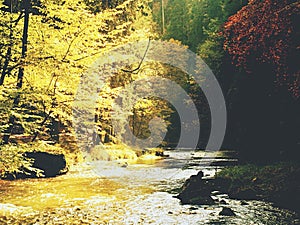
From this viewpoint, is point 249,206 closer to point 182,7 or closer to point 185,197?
point 185,197

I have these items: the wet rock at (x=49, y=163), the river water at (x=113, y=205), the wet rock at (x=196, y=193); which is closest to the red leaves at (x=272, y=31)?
the river water at (x=113, y=205)

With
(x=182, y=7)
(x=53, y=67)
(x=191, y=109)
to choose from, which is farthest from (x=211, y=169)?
(x=182, y=7)

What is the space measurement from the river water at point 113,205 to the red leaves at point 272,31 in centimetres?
424

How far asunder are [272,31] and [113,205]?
314 inches

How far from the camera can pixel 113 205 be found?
44.1ft

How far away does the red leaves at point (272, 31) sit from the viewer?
44.2ft

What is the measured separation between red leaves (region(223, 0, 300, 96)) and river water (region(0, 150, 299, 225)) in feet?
13.9

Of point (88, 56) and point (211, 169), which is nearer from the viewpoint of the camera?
point (88, 56)

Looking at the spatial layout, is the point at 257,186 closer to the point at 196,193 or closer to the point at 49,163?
the point at 196,193

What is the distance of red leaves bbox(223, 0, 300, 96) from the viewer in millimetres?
13477

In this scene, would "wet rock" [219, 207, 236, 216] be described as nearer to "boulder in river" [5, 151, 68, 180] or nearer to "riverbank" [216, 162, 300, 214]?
"riverbank" [216, 162, 300, 214]

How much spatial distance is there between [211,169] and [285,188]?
913 cm

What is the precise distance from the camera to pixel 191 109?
52438mm

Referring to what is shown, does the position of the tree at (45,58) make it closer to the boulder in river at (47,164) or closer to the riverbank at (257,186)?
the riverbank at (257,186)
